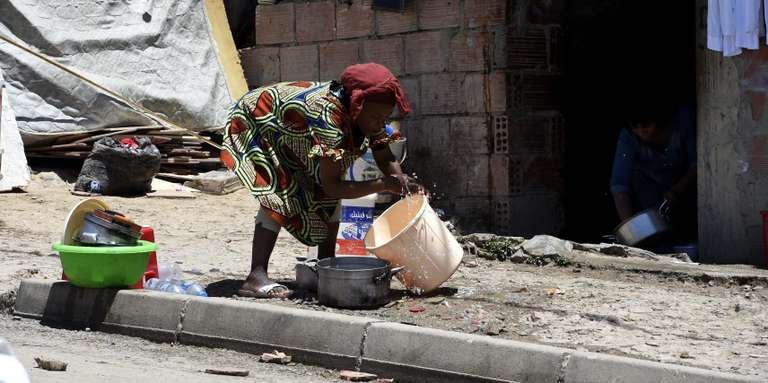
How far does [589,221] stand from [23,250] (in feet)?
14.7

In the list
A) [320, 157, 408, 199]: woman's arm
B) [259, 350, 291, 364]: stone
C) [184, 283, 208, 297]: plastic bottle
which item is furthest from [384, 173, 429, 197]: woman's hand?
[184, 283, 208, 297]: plastic bottle

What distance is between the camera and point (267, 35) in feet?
33.2

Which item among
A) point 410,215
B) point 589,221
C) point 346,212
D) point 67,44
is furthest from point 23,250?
point 589,221

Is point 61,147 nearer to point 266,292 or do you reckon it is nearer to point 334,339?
point 266,292

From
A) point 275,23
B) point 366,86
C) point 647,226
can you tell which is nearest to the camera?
point 366,86

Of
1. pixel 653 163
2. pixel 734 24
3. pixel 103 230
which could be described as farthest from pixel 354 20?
pixel 103 230

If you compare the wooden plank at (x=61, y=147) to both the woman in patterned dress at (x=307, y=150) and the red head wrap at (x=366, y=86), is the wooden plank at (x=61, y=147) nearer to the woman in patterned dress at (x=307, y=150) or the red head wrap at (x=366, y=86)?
the woman in patterned dress at (x=307, y=150)

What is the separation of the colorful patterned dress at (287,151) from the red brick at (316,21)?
3.58 metres

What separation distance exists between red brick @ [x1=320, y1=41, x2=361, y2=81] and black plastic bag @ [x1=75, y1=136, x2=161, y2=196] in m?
1.69

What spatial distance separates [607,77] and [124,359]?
18.5 feet

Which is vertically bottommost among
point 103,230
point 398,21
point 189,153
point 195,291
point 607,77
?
point 195,291

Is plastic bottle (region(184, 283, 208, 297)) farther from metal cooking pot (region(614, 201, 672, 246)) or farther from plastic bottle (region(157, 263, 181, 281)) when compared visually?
metal cooking pot (region(614, 201, 672, 246))

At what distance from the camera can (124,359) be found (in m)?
5.14

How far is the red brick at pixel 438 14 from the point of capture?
28.7ft
